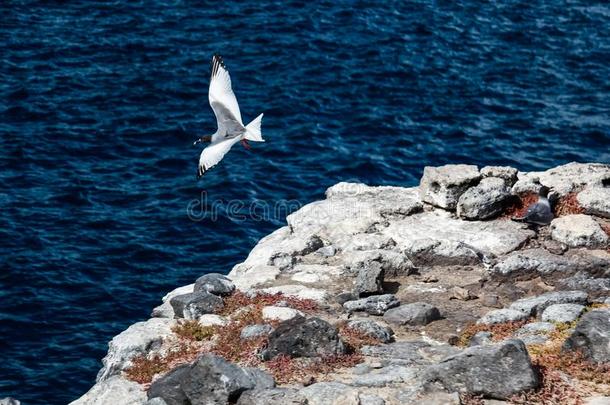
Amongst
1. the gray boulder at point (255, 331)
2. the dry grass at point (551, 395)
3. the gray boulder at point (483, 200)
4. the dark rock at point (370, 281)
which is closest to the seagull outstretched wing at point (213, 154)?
the dark rock at point (370, 281)

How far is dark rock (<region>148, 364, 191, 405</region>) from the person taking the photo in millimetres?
17094

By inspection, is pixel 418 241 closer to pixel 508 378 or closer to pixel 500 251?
pixel 500 251

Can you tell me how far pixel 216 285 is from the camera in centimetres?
2156

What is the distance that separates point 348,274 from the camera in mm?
22344

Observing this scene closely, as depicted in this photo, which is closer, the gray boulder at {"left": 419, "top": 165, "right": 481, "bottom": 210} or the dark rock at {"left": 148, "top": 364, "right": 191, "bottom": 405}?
the dark rock at {"left": 148, "top": 364, "right": 191, "bottom": 405}

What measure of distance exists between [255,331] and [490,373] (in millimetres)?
4889

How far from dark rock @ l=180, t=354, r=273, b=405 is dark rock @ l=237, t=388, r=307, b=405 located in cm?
20

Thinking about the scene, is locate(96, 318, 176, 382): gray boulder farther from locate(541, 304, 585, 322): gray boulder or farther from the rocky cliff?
locate(541, 304, 585, 322): gray boulder

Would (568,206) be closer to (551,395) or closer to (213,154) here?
(213,154)

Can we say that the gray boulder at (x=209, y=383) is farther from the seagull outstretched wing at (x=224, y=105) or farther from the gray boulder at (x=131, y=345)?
the seagull outstretched wing at (x=224, y=105)

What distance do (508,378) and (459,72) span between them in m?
28.9

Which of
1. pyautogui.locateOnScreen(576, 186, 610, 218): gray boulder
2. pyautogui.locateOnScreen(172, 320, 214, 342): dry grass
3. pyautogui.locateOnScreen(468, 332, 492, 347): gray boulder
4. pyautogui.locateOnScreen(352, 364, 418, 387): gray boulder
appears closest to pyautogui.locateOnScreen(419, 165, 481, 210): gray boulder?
pyautogui.locateOnScreen(576, 186, 610, 218): gray boulder

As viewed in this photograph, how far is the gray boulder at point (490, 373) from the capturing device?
53.9 ft

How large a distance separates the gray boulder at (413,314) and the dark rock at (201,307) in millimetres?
3411
